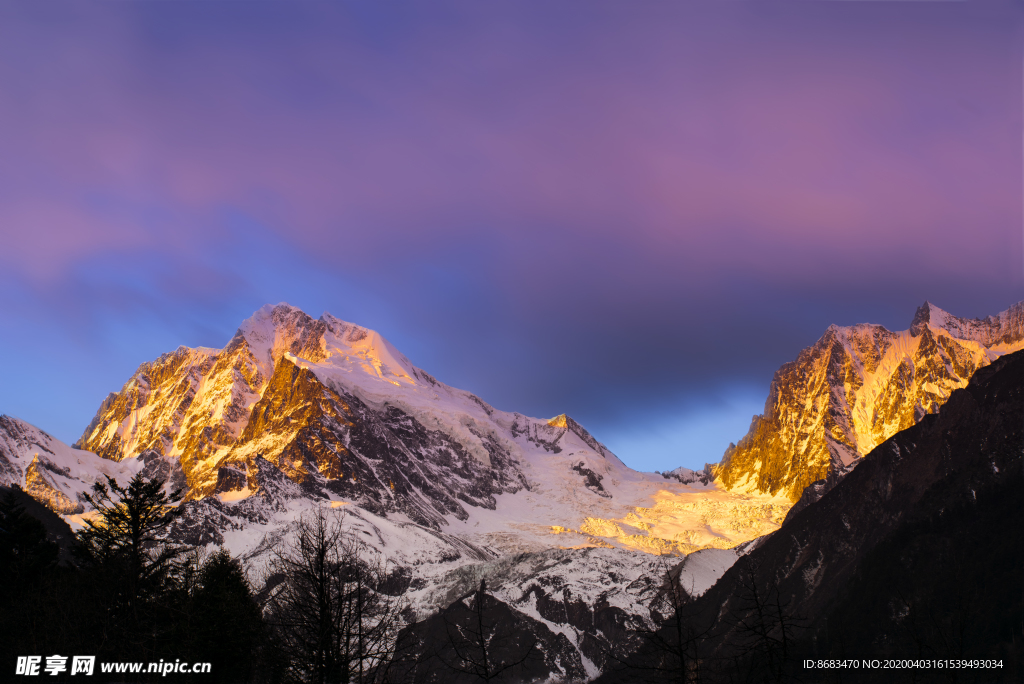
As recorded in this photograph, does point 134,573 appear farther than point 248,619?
No

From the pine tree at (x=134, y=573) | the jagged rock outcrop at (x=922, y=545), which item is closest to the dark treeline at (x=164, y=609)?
the pine tree at (x=134, y=573)

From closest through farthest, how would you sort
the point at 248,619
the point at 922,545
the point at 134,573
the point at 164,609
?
the point at 134,573, the point at 164,609, the point at 248,619, the point at 922,545

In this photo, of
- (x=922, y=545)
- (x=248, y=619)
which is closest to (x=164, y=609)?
(x=248, y=619)

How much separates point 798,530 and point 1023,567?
77109 millimetres

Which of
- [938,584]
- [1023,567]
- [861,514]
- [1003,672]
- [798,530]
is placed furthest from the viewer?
[798,530]

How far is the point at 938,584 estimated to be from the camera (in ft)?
396

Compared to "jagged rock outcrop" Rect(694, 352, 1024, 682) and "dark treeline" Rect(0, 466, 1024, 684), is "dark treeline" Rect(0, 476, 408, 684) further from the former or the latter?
"jagged rock outcrop" Rect(694, 352, 1024, 682)

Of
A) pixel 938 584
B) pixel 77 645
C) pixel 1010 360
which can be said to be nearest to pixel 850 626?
pixel 938 584

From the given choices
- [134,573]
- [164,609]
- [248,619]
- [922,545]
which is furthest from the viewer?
[922,545]

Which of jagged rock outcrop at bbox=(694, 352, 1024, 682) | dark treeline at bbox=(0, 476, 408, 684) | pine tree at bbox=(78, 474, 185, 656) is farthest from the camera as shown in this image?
jagged rock outcrop at bbox=(694, 352, 1024, 682)

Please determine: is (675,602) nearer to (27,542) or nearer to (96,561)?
(96,561)

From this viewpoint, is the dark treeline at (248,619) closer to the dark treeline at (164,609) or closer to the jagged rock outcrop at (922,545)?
the dark treeline at (164,609)

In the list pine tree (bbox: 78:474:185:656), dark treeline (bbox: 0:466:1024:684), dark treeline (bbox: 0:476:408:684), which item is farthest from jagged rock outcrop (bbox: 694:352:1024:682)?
pine tree (bbox: 78:474:185:656)

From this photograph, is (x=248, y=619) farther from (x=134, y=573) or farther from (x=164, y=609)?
(x=134, y=573)
